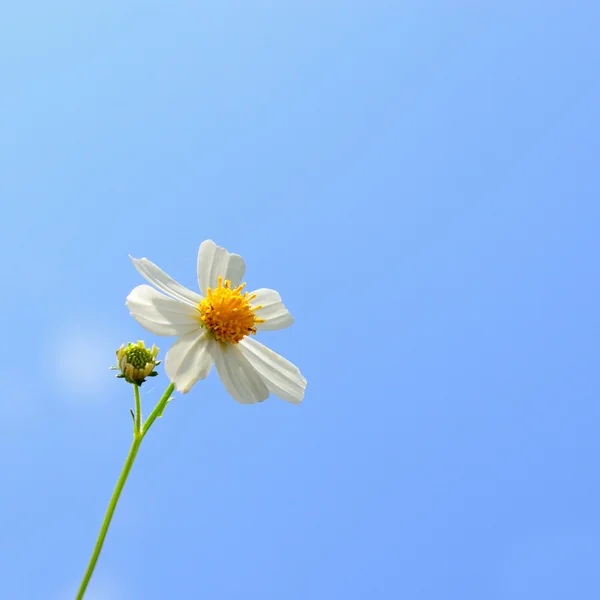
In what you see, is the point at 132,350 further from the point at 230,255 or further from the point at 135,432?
the point at 230,255

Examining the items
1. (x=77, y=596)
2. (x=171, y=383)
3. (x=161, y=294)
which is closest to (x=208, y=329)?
(x=161, y=294)

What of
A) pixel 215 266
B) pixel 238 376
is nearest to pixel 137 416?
pixel 238 376

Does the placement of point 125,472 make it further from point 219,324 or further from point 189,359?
point 219,324

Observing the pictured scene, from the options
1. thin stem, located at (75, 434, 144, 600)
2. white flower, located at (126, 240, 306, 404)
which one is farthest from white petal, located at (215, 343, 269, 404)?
thin stem, located at (75, 434, 144, 600)

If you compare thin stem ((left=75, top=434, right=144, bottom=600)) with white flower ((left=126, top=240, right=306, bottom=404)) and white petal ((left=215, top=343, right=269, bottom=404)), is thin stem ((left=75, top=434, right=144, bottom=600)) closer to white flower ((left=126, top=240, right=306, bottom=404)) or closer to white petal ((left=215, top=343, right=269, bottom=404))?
white flower ((left=126, top=240, right=306, bottom=404))

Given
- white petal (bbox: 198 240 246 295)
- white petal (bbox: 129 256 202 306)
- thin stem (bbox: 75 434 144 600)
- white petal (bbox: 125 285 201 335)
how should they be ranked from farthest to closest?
white petal (bbox: 198 240 246 295), white petal (bbox: 129 256 202 306), white petal (bbox: 125 285 201 335), thin stem (bbox: 75 434 144 600)

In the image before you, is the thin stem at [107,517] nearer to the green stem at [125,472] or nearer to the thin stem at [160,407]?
the green stem at [125,472]
